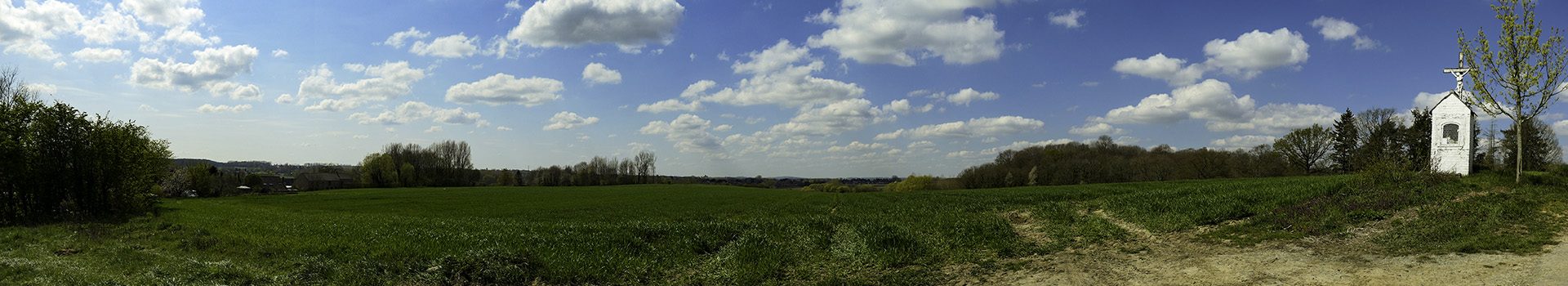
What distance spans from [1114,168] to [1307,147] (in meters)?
15.8

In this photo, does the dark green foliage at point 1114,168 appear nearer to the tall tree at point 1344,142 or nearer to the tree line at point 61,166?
the tall tree at point 1344,142

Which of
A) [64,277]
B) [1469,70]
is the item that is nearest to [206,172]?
[64,277]

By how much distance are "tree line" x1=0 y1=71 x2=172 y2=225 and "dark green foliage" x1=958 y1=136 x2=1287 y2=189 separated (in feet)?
222

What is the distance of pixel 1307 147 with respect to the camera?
61500 millimetres

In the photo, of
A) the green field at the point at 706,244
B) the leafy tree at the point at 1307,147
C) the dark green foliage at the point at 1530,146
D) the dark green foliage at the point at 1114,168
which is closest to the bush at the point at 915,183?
the dark green foliage at the point at 1114,168

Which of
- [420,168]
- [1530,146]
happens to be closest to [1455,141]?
[1530,146]

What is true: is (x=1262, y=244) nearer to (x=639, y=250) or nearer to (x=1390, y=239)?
(x=1390, y=239)

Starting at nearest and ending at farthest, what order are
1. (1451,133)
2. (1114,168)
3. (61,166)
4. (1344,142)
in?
(1451,133) < (61,166) < (1344,142) < (1114,168)

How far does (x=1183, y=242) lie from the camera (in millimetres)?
14695

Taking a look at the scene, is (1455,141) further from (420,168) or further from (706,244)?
(420,168)

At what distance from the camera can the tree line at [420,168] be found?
115 metres

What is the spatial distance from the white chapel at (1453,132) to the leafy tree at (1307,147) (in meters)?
39.8

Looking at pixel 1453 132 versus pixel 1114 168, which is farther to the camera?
pixel 1114 168

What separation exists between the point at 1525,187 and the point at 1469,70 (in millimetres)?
3683
